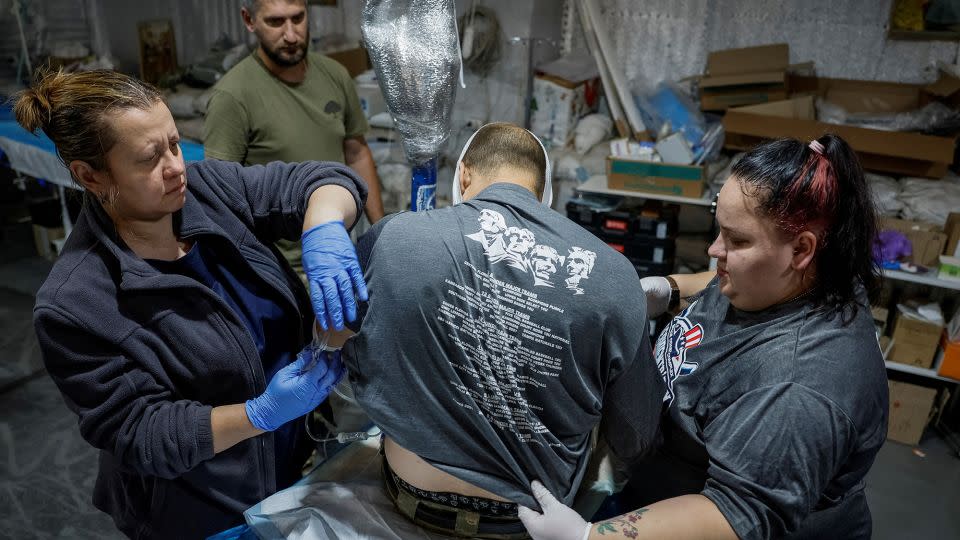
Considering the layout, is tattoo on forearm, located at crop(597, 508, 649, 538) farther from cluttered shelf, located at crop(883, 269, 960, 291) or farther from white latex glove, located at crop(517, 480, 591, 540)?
cluttered shelf, located at crop(883, 269, 960, 291)

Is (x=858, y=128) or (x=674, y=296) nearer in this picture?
(x=674, y=296)

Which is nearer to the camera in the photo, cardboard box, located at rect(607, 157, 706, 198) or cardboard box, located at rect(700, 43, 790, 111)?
cardboard box, located at rect(607, 157, 706, 198)

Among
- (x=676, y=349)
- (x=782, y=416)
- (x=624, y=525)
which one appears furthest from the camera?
(x=676, y=349)

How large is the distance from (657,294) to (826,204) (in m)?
0.70

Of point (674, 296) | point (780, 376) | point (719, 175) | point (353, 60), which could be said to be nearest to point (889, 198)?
point (719, 175)

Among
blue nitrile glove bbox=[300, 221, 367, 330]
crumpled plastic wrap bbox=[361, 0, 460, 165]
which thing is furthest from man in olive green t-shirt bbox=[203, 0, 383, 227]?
blue nitrile glove bbox=[300, 221, 367, 330]

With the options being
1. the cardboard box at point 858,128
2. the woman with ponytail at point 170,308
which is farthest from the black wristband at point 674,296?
the cardboard box at point 858,128

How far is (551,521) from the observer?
49.3 inches

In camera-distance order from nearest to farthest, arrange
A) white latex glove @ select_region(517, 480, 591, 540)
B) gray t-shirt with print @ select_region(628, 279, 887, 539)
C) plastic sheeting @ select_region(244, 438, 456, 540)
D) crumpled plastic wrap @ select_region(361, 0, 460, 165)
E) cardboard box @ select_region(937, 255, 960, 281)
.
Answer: gray t-shirt with print @ select_region(628, 279, 887, 539) → white latex glove @ select_region(517, 480, 591, 540) → plastic sheeting @ select_region(244, 438, 456, 540) → crumpled plastic wrap @ select_region(361, 0, 460, 165) → cardboard box @ select_region(937, 255, 960, 281)

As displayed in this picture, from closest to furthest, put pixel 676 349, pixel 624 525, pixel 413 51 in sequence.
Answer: pixel 624 525 < pixel 676 349 < pixel 413 51

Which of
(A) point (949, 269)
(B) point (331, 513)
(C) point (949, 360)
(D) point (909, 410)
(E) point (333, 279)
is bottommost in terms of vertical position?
(D) point (909, 410)

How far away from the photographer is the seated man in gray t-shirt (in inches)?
45.7

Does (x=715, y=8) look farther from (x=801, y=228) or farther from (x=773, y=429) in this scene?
(x=773, y=429)

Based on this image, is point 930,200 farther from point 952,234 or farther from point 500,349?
point 500,349
